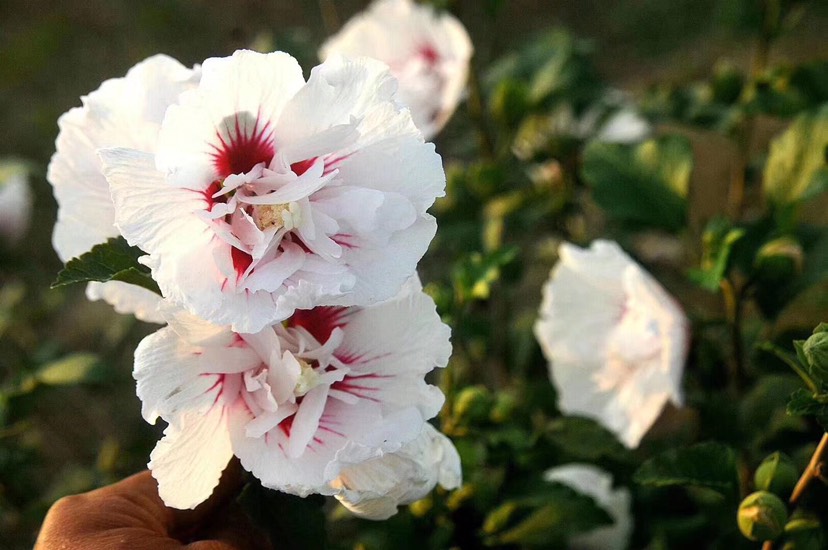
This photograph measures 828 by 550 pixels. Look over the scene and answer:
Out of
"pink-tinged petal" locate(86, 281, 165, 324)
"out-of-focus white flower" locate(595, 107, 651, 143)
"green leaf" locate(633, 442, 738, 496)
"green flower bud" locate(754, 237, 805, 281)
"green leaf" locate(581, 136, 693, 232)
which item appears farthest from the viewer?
"out-of-focus white flower" locate(595, 107, 651, 143)

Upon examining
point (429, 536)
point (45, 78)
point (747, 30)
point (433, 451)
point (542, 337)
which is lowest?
point (45, 78)

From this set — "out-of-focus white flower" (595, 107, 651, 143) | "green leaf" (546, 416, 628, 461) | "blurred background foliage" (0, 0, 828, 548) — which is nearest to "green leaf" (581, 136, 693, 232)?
"blurred background foliage" (0, 0, 828, 548)

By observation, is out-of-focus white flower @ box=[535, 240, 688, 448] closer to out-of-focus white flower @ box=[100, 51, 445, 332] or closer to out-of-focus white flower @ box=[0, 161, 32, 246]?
out-of-focus white flower @ box=[100, 51, 445, 332]

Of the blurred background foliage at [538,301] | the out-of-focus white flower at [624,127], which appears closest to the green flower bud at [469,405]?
the blurred background foliage at [538,301]

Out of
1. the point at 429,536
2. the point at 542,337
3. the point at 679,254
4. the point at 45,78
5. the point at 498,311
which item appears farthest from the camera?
the point at 45,78

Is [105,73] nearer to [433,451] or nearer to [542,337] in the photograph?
[542,337]

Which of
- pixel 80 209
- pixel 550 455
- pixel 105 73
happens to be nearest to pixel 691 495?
pixel 550 455
